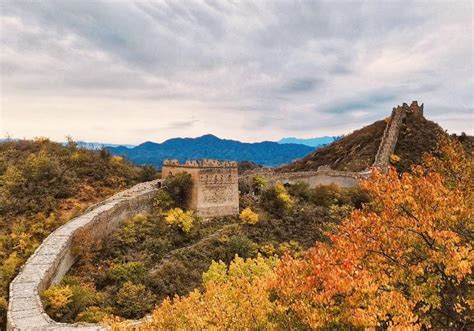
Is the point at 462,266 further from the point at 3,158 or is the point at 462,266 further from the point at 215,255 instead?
the point at 3,158

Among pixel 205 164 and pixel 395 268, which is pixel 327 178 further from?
pixel 395 268

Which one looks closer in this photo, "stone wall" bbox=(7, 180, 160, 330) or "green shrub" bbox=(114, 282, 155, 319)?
"stone wall" bbox=(7, 180, 160, 330)

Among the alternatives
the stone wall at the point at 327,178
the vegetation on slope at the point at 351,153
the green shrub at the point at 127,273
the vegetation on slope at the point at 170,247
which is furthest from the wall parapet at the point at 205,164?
the vegetation on slope at the point at 351,153

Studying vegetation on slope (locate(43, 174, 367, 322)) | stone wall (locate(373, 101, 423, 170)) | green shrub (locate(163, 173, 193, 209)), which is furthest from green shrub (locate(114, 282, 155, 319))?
stone wall (locate(373, 101, 423, 170))

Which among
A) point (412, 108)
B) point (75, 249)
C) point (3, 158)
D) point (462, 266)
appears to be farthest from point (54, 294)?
point (412, 108)

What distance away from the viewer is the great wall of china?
587 inches

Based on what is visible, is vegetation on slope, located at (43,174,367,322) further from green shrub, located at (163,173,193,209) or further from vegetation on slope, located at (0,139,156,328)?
vegetation on slope, located at (0,139,156,328)

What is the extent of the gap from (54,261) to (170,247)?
929 centimetres

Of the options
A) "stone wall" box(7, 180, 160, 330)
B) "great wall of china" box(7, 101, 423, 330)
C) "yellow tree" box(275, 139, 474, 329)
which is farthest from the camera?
"great wall of china" box(7, 101, 423, 330)

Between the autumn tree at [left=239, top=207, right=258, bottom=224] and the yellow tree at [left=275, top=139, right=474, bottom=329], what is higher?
the yellow tree at [left=275, top=139, right=474, bottom=329]

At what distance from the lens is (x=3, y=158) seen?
1294 inches

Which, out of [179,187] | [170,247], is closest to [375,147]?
[179,187]

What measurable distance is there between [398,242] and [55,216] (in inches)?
826

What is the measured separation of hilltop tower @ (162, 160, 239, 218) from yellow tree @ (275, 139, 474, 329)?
19.7 m
